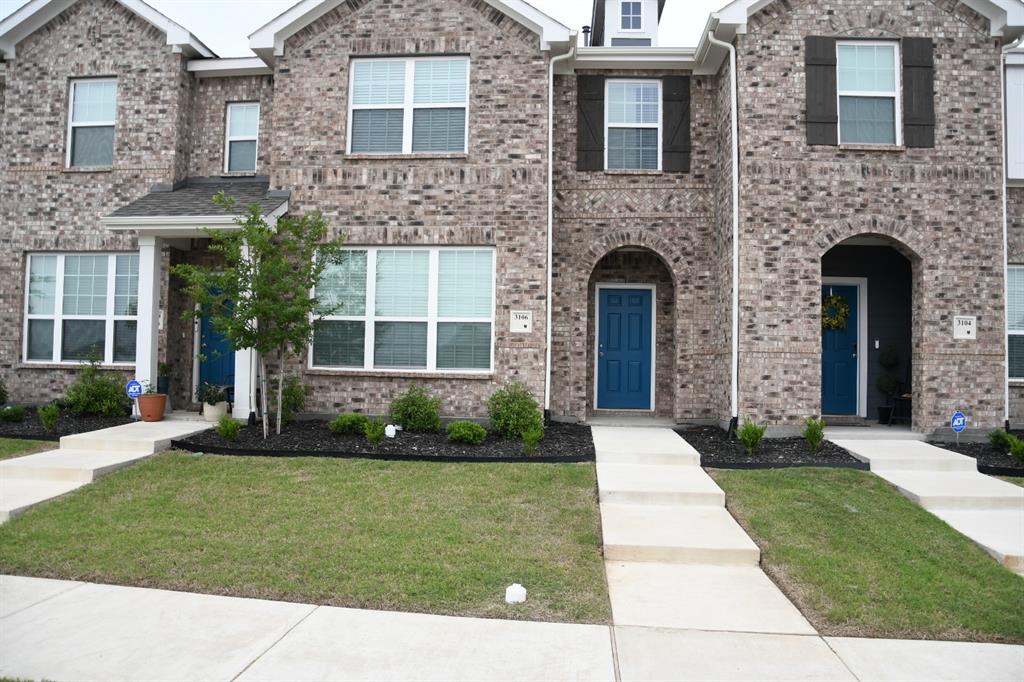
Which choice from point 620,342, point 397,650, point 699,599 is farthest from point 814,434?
point 397,650

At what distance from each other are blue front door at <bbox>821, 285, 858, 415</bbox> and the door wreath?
0.08m

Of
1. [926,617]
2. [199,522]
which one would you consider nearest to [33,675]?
Result: [199,522]

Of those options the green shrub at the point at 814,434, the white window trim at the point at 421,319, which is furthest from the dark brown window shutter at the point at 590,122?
the green shrub at the point at 814,434

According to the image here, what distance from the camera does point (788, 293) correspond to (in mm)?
10148

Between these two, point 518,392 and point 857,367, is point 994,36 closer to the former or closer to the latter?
point 857,367

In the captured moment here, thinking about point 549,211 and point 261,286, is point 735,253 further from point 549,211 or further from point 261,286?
point 261,286

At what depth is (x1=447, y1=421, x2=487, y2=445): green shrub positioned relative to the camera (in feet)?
30.4

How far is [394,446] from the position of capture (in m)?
9.15

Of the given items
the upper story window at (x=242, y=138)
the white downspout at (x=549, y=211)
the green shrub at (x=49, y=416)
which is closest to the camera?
the green shrub at (x=49, y=416)

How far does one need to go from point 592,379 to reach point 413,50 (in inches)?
247

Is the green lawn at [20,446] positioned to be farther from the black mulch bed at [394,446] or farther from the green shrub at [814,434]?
the green shrub at [814,434]

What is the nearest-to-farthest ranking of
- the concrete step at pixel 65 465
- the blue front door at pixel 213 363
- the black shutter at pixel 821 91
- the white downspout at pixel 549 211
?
the concrete step at pixel 65 465 → the black shutter at pixel 821 91 → the white downspout at pixel 549 211 → the blue front door at pixel 213 363

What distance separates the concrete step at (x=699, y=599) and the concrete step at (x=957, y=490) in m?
2.94

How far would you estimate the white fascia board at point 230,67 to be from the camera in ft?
39.7
